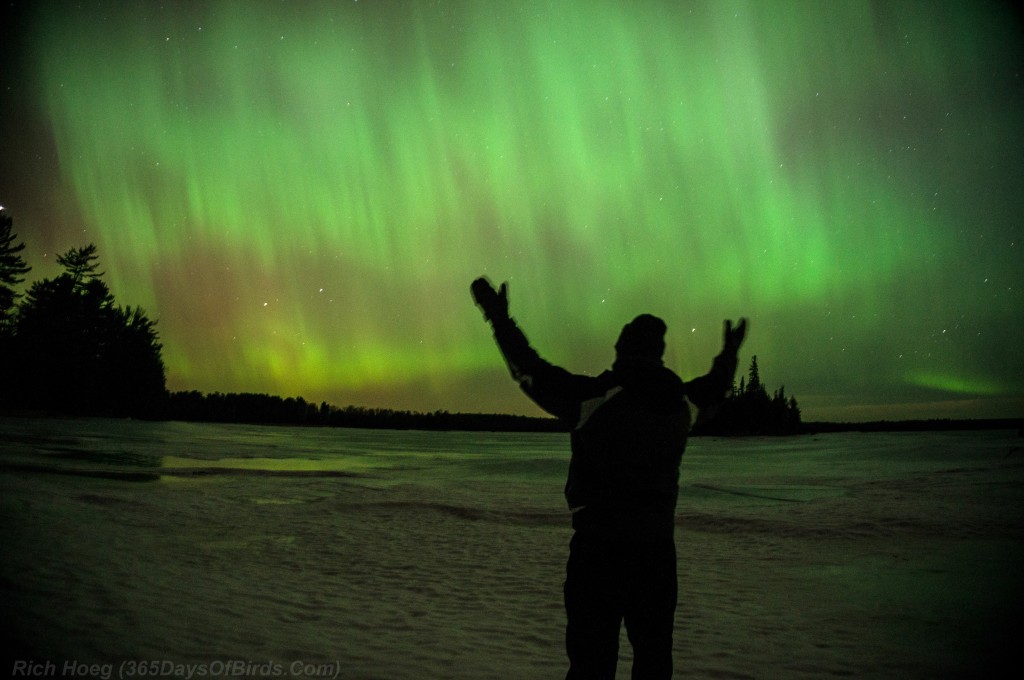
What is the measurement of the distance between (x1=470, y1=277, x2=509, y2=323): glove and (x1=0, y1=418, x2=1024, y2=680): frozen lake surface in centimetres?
382

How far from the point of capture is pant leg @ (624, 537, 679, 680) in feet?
11.4

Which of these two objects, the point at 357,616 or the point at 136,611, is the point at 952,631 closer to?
the point at 357,616

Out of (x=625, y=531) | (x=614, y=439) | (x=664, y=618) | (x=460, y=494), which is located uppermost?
(x=614, y=439)

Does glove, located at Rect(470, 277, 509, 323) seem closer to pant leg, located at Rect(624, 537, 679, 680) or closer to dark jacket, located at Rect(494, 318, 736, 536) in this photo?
dark jacket, located at Rect(494, 318, 736, 536)

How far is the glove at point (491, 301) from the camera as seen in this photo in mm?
3586

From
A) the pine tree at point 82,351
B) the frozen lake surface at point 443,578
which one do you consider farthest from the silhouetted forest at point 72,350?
the frozen lake surface at point 443,578

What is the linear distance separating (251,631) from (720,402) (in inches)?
211

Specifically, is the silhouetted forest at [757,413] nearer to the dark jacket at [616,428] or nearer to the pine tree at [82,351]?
the pine tree at [82,351]

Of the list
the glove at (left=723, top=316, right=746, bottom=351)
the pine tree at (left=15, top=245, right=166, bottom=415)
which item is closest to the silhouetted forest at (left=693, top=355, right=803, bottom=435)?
the pine tree at (left=15, top=245, right=166, bottom=415)

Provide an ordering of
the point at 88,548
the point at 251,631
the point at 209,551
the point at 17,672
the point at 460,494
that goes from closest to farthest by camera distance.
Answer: the point at 17,672
the point at 251,631
the point at 88,548
the point at 209,551
the point at 460,494

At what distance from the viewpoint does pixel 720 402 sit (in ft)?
12.2

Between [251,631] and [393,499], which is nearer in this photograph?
[251,631]

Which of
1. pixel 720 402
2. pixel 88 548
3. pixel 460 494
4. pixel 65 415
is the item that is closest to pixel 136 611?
pixel 88 548

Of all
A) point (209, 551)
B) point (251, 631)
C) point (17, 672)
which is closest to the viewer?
point (17, 672)
